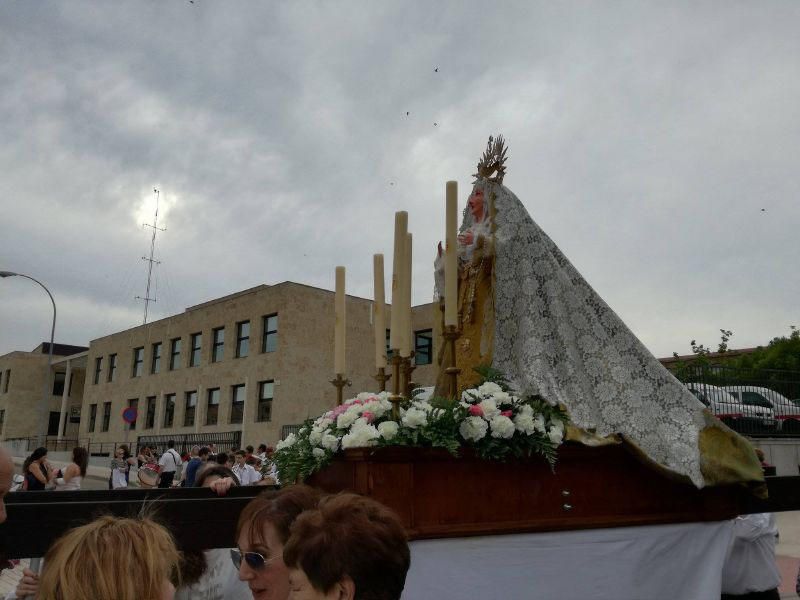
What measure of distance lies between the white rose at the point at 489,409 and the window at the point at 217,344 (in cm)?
2875

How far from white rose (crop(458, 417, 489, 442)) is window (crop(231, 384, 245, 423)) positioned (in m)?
27.0

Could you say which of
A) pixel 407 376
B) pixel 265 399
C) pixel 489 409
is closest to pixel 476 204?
pixel 407 376

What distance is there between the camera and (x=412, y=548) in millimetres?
2883

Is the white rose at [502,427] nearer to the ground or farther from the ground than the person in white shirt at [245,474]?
farther from the ground

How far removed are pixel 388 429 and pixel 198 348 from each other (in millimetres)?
30856

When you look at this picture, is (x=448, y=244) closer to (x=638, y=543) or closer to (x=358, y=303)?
(x=638, y=543)

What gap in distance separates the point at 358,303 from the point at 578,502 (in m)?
A: 26.9

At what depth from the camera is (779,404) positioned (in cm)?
1673

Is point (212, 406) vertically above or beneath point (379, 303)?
above

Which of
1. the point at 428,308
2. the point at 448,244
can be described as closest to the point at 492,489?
the point at 448,244

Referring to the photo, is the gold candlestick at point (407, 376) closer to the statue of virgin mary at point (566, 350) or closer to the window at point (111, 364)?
the statue of virgin mary at point (566, 350)

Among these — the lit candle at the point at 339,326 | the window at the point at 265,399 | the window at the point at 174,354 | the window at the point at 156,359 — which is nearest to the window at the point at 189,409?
the window at the point at 174,354

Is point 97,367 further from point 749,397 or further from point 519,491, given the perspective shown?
point 519,491

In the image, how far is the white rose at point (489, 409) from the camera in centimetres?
306
